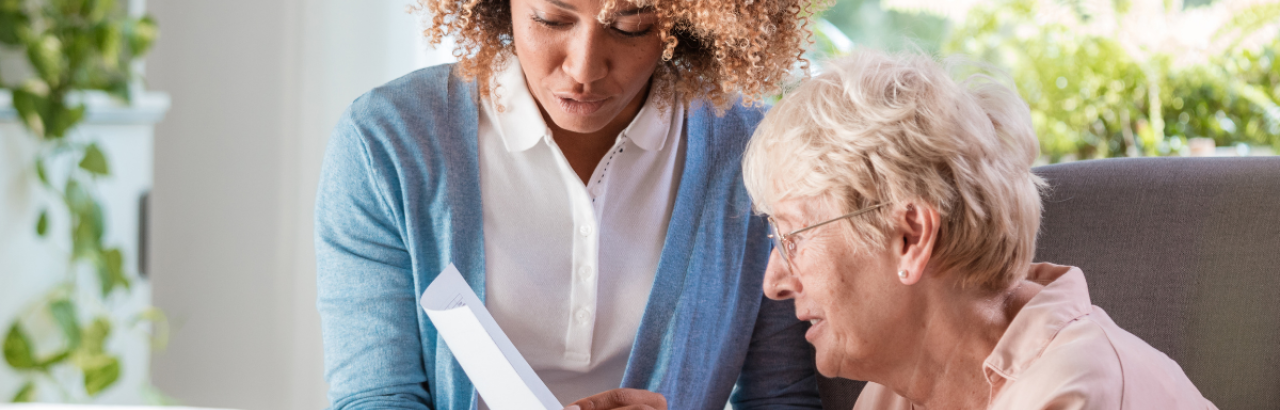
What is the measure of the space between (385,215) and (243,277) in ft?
4.48

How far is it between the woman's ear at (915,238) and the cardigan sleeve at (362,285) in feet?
2.03

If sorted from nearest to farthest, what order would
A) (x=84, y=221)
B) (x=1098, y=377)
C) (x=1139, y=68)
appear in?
(x=1098, y=377), (x=84, y=221), (x=1139, y=68)

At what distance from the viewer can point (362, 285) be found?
119 cm

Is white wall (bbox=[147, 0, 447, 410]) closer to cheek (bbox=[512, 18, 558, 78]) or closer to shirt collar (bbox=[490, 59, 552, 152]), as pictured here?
shirt collar (bbox=[490, 59, 552, 152])

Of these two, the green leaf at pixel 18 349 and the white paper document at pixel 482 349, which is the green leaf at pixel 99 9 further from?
the white paper document at pixel 482 349

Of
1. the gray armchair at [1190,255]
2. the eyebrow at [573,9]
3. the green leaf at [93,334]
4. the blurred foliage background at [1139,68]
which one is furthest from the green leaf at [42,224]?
the blurred foliage background at [1139,68]

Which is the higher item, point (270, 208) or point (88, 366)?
point (270, 208)

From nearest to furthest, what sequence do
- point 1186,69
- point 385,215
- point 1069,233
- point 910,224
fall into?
point 910,224 < point 385,215 < point 1069,233 < point 1186,69

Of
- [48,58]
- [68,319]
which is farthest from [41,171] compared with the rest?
[68,319]

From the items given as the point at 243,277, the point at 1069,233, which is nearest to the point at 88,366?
the point at 243,277

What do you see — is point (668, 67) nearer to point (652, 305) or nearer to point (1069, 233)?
point (652, 305)

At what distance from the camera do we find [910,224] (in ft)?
3.39

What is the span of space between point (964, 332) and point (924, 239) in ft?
0.42

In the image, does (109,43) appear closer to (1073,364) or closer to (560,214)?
(560,214)
